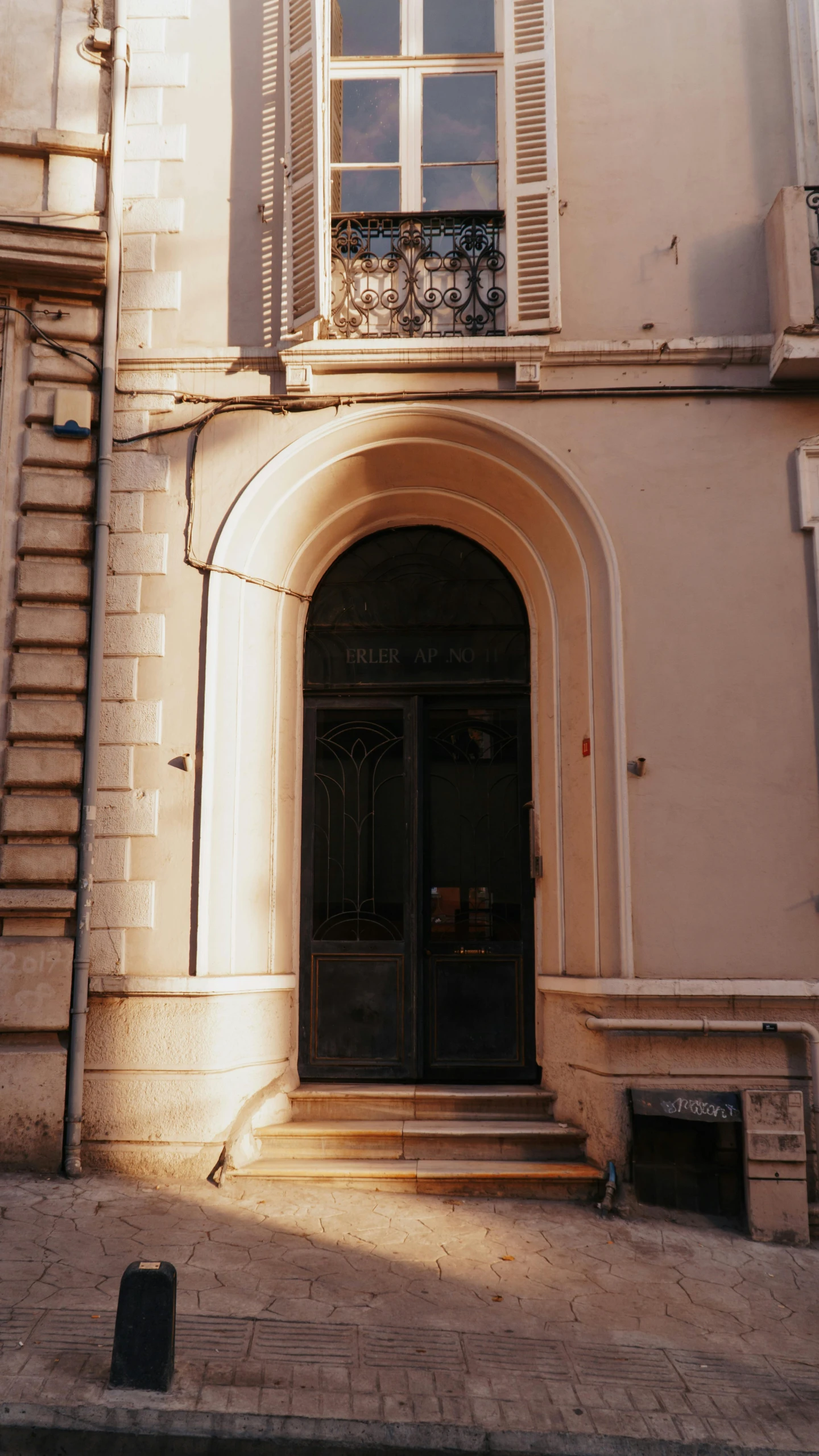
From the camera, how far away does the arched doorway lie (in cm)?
764

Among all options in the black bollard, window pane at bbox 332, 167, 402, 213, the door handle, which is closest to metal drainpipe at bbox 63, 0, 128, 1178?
window pane at bbox 332, 167, 402, 213

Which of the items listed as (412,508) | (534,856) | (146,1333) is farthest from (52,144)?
(146,1333)

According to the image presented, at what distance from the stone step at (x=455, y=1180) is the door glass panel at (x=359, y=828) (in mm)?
1819

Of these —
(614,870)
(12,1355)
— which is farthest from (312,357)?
(12,1355)

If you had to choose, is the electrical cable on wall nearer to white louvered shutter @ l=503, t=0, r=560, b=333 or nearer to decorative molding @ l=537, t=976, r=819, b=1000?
white louvered shutter @ l=503, t=0, r=560, b=333

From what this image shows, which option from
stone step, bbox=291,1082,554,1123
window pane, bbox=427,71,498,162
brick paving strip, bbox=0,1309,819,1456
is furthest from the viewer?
window pane, bbox=427,71,498,162

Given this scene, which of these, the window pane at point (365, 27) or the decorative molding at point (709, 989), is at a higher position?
the window pane at point (365, 27)

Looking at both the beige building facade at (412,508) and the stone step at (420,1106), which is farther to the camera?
the stone step at (420,1106)

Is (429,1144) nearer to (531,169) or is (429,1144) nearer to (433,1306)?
(433,1306)

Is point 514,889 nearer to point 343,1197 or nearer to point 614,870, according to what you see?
point 614,870

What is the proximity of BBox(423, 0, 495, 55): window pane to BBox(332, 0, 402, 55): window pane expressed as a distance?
0.25 metres

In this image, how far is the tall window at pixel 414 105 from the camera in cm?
779

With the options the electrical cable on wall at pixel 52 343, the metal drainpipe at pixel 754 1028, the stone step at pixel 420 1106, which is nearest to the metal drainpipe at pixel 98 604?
the electrical cable on wall at pixel 52 343

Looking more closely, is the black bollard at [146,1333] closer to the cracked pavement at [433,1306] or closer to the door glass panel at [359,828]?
the cracked pavement at [433,1306]
